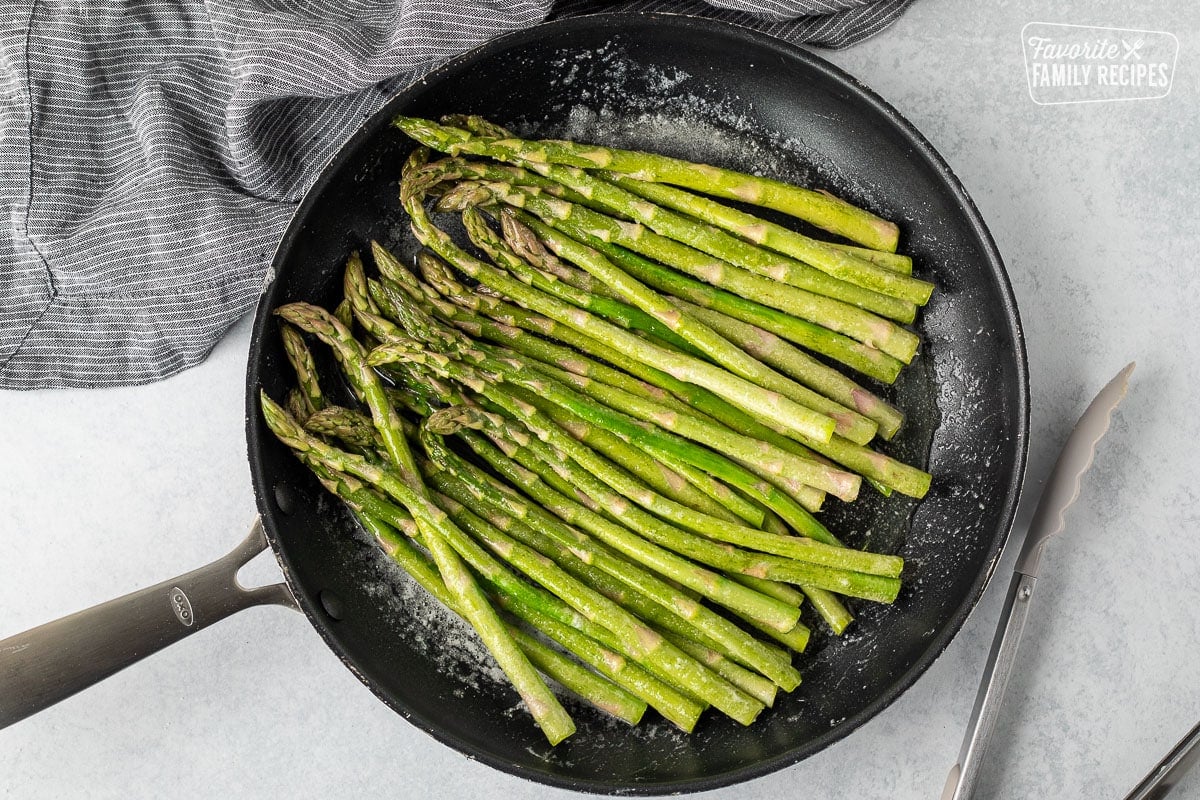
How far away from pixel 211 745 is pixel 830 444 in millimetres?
2112

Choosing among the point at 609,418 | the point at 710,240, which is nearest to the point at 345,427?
the point at 609,418

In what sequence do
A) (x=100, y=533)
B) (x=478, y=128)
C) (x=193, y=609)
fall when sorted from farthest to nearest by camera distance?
1. (x=100, y=533)
2. (x=478, y=128)
3. (x=193, y=609)

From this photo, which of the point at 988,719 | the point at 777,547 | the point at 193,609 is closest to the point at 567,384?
the point at 777,547

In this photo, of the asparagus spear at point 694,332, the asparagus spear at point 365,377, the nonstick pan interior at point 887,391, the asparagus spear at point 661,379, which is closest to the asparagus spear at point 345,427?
the asparagus spear at point 365,377

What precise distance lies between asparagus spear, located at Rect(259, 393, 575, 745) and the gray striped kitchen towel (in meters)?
0.54

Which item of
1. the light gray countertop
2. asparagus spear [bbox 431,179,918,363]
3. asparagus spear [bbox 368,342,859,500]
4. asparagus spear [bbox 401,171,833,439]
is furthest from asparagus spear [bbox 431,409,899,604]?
asparagus spear [bbox 431,179,918,363]

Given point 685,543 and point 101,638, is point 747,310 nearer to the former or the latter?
point 685,543

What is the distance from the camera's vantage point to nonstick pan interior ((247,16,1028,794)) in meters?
2.76

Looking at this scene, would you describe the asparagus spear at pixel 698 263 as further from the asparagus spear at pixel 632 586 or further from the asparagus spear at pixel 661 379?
the asparagus spear at pixel 632 586

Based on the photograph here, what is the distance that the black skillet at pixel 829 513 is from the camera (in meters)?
2.68

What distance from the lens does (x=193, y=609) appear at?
2668mm

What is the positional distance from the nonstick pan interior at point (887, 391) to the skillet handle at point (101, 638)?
27 cm

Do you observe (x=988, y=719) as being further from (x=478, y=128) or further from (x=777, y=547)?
(x=478, y=128)

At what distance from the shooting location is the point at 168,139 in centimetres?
292
